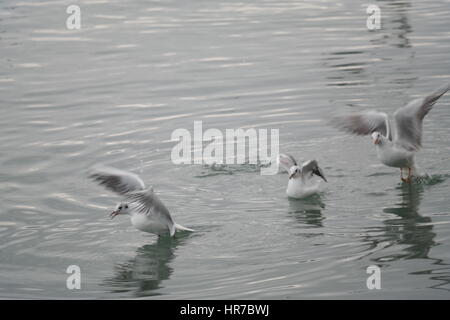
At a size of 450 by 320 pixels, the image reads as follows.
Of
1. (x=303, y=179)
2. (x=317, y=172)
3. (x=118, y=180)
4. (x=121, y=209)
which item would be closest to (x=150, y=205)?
(x=121, y=209)

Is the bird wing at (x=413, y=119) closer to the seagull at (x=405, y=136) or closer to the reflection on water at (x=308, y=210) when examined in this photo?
the seagull at (x=405, y=136)

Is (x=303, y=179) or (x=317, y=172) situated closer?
(x=303, y=179)

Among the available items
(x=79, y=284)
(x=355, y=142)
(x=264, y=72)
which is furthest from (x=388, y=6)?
(x=79, y=284)

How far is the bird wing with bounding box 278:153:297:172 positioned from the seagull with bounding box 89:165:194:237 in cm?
219

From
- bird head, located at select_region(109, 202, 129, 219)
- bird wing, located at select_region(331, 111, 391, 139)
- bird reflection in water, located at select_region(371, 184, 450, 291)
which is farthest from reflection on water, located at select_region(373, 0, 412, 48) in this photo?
bird head, located at select_region(109, 202, 129, 219)

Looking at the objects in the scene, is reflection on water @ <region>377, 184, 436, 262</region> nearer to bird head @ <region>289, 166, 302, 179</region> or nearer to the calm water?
the calm water

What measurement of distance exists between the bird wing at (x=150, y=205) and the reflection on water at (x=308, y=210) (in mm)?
1736

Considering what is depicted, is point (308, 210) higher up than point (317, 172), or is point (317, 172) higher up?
point (317, 172)

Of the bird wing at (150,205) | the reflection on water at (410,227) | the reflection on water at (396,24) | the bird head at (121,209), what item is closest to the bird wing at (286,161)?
the reflection on water at (410,227)

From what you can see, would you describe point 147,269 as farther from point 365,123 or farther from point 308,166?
point 365,123

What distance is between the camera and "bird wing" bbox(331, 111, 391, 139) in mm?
13602

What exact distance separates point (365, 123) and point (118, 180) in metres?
4.00

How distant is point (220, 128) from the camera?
15789 millimetres

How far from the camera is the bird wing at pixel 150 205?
11219mm
